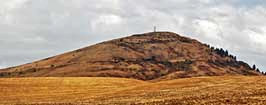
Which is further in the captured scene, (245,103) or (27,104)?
(27,104)

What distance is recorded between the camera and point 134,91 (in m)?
72.8

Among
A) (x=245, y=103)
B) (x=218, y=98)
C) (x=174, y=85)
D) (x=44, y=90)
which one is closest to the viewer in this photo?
(x=245, y=103)

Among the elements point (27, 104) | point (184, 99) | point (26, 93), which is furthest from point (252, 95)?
point (26, 93)

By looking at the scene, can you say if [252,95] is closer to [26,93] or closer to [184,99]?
[184,99]

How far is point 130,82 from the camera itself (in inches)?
3932

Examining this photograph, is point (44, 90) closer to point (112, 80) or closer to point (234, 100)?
point (112, 80)

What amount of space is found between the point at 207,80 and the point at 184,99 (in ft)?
96.8

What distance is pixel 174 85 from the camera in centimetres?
7862

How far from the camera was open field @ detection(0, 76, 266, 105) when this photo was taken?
5356 centimetres

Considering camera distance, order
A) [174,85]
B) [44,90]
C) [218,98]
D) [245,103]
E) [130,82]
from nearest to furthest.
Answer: [245,103]
[218,98]
[174,85]
[44,90]
[130,82]

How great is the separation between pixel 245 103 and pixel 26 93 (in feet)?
143

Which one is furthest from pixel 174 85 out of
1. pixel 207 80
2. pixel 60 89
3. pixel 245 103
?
pixel 245 103

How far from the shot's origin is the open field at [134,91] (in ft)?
176

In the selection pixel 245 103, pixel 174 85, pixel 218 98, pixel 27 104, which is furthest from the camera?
pixel 174 85
